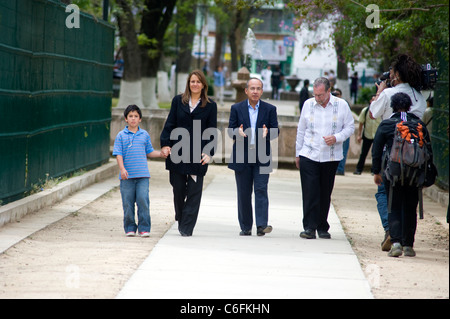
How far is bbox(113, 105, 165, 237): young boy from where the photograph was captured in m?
9.16

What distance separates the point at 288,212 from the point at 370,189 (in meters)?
4.48

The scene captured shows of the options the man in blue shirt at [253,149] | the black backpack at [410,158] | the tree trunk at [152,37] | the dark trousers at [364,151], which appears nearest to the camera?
the black backpack at [410,158]

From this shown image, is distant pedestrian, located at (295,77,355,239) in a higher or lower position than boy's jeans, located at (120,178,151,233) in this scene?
higher

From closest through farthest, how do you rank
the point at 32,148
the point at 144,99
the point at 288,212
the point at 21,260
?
the point at 21,260 < the point at 32,148 < the point at 288,212 < the point at 144,99

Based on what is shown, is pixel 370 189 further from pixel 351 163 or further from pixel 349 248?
pixel 349 248

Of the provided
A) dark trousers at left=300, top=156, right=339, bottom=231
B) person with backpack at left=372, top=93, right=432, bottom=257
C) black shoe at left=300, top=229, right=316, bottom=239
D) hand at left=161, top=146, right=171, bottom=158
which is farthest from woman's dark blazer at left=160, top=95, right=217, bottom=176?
person with backpack at left=372, top=93, right=432, bottom=257

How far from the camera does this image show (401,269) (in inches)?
307

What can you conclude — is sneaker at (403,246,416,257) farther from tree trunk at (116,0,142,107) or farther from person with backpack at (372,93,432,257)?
tree trunk at (116,0,142,107)

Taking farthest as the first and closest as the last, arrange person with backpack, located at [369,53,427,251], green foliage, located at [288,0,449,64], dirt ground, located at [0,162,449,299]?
1. green foliage, located at [288,0,449,64]
2. person with backpack, located at [369,53,427,251]
3. dirt ground, located at [0,162,449,299]

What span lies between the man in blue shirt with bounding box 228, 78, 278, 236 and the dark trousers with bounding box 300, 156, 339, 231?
41 cm

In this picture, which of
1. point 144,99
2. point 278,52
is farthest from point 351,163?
point 278,52

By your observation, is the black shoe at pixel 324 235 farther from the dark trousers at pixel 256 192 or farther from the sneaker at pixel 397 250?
the sneaker at pixel 397 250

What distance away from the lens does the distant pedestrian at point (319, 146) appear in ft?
30.8

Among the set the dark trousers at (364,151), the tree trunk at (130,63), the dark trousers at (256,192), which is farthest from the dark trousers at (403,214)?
the tree trunk at (130,63)
